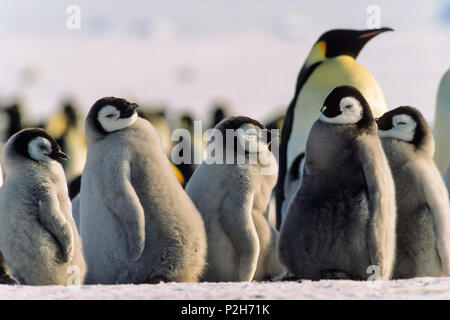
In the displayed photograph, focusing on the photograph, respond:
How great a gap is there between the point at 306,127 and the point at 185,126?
7129 mm

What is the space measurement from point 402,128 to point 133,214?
1604 millimetres

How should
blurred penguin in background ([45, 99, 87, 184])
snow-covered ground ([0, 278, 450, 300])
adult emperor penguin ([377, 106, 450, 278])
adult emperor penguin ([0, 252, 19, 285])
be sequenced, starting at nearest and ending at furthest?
1. snow-covered ground ([0, 278, 450, 300])
2. adult emperor penguin ([0, 252, 19, 285])
3. adult emperor penguin ([377, 106, 450, 278])
4. blurred penguin in background ([45, 99, 87, 184])

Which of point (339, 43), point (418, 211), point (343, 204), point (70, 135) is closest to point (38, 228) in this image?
point (343, 204)

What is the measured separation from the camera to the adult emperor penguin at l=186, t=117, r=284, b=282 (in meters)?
5.03

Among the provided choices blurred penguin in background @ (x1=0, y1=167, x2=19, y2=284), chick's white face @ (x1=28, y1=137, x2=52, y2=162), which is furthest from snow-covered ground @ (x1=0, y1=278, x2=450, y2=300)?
chick's white face @ (x1=28, y1=137, x2=52, y2=162)

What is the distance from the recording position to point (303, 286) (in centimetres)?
426

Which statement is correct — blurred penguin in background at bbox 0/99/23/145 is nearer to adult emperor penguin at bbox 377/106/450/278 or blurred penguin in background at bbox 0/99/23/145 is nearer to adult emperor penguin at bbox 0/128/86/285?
adult emperor penguin at bbox 0/128/86/285

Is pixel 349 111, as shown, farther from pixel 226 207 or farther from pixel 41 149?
pixel 41 149

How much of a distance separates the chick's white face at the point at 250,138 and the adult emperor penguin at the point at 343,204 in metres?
0.43

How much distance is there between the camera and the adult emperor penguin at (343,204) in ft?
15.3

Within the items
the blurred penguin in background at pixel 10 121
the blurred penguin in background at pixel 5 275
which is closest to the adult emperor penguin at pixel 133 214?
the blurred penguin in background at pixel 5 275

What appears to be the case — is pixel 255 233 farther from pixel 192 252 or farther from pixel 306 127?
pixel 306 127

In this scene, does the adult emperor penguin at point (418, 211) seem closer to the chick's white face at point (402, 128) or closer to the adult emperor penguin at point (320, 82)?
the chick's white face at point (402, 128)
